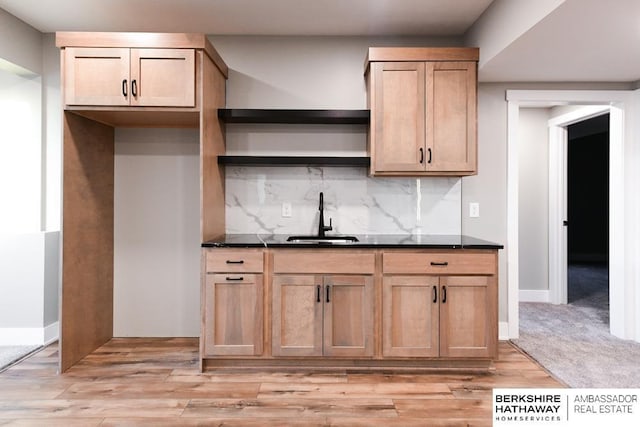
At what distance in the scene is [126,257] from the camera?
362 cm

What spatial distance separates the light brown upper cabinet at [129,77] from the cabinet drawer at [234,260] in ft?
3.25

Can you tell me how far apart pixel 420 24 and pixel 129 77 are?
2.12 m

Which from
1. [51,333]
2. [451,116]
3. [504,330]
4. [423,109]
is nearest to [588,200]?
[504,330]

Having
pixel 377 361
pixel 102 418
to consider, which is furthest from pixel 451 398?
pixel 102 418

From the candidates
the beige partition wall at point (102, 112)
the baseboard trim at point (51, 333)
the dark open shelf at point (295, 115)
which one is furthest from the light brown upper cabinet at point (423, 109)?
the baseboard trim at point (51, 333)

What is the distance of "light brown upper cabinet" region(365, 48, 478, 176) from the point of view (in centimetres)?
314

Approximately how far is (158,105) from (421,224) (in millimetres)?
2151

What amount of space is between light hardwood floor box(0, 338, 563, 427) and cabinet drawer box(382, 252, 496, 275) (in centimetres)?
67

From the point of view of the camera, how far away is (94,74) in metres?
2.88

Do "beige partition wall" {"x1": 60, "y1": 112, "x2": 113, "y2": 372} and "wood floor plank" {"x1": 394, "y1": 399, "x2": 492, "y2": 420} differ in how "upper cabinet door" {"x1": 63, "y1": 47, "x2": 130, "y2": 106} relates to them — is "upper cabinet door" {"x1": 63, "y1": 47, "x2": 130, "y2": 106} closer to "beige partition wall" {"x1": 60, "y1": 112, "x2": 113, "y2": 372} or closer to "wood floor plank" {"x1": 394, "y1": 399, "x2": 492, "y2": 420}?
"beige partition wall" {"x1": 60, "y1": 112, "x2": 113, "y2": 372}

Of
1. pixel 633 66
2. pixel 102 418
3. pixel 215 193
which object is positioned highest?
pixel 633 66

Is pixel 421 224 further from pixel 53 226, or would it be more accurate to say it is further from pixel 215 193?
pixel 53 226

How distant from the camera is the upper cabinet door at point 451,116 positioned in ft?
10.3

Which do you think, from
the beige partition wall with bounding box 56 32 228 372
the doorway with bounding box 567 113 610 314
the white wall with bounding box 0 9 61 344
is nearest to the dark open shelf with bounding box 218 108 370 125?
the beige partition wall with bounding box 56 32 228 372
